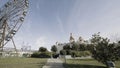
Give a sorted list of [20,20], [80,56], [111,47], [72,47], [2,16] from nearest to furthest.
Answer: [2,16] < [20,20] < [111,47] < [80,56] < [72,47]

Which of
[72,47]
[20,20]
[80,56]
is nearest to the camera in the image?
[20,20]

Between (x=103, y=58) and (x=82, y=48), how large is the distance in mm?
43637

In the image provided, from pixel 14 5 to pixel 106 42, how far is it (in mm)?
14250

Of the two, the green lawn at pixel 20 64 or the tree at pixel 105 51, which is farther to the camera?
the tree at pixel 105 51

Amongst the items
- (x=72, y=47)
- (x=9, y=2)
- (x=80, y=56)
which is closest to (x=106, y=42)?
(x=9, y=2)

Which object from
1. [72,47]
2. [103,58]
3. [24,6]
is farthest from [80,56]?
[24,6]

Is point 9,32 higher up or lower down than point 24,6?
lower down

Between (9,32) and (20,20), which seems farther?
(20,20)

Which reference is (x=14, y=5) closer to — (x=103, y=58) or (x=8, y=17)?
(x=8, y=17)

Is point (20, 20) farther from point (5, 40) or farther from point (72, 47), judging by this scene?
point (72, 47)

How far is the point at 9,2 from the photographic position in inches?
592

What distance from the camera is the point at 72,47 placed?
68.2 m

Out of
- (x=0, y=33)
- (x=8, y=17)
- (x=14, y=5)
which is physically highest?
(x=14, y=5)

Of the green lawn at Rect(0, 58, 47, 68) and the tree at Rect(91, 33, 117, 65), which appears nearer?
the green lawn at Rect(0, 58, 47, 68)
